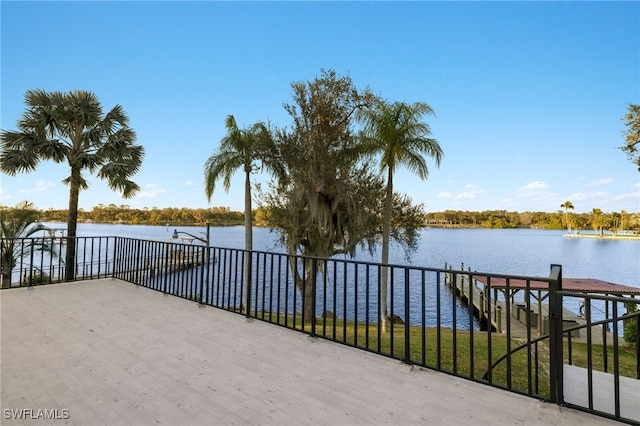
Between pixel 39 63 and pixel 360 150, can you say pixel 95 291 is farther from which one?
pixel 39 63

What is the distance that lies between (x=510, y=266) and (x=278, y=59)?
27.0m

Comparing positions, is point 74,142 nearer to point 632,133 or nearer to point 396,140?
point 396,140

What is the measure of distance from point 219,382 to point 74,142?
1041 centimetres

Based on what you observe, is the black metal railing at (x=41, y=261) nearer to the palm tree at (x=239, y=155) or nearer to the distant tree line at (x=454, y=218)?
the palm tree at (x=239, y=155)

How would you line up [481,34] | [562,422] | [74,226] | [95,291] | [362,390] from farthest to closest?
1. [481,34]
2. [74,226]
3. [95,291]
4. [362,390]
5. [562,422]

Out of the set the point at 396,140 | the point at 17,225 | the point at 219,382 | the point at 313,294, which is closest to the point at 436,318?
the point at 313,294

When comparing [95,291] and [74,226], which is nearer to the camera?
[95,291]

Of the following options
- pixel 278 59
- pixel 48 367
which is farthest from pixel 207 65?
pixel 48 367

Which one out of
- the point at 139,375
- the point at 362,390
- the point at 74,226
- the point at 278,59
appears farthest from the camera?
the point at 278,59

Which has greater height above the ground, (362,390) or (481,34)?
(481,34)

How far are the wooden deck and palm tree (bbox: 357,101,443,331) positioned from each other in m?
7.47

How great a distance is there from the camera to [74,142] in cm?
909

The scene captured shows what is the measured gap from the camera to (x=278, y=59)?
14594mm

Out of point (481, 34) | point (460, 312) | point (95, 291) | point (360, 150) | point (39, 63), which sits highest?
point (481, 34)
